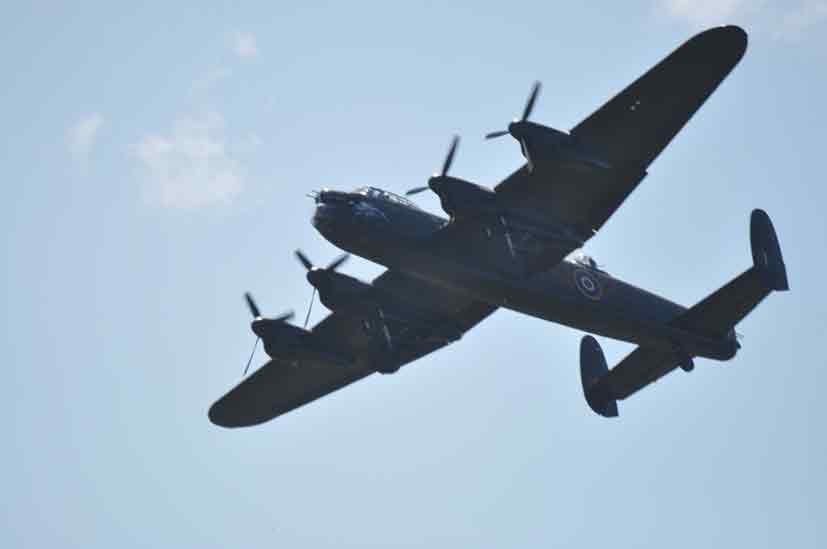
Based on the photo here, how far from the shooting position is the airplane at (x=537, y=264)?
25.0m

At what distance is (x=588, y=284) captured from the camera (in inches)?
1139

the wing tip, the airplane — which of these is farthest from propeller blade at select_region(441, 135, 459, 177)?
the wing tip

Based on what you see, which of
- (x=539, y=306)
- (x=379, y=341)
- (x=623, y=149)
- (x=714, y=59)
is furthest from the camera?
(x=379, y=341)

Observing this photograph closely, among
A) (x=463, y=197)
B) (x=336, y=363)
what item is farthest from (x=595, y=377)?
(x=463, y=197)

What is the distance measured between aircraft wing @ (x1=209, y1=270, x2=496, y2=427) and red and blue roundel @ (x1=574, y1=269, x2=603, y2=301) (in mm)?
2859

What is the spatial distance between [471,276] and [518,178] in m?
2.97

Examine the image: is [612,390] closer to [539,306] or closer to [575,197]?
[539,306]

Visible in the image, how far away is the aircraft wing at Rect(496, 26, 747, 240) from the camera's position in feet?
79.6

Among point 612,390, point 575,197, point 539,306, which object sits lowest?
point 612,390

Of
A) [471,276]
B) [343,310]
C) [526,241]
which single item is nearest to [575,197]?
[526,241]

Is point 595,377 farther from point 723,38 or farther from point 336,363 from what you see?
point 723,38

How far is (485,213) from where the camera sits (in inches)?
1016

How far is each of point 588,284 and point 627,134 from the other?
5159 mm

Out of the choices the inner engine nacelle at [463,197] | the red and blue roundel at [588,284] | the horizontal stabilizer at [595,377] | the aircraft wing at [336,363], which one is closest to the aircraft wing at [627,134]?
the inner engine nacelle at [463,197]
